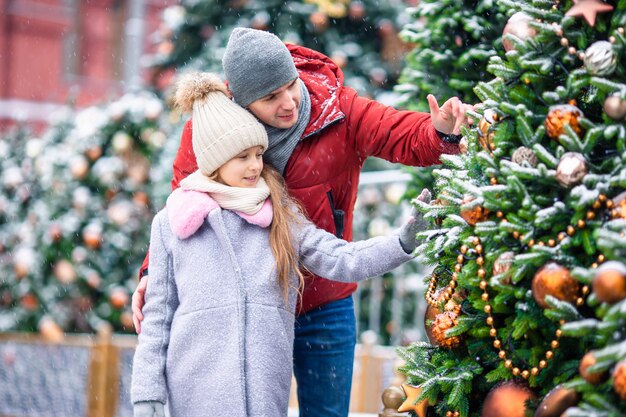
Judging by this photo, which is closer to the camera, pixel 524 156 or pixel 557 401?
pixel 557 401

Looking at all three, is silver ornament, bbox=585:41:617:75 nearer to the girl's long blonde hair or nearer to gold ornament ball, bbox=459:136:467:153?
gold ornament ball, bbox=459:136:467:153

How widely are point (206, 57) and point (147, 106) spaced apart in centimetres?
65

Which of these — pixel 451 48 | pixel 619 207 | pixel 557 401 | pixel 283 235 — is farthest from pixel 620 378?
pixel 451 48

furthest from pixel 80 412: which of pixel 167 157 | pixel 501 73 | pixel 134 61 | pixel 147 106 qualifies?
pixel 134 61

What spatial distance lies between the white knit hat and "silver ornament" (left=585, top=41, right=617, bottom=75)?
1086mm

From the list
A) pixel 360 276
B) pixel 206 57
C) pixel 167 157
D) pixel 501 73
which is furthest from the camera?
pixel 206 57

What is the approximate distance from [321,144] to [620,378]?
55.4 inches

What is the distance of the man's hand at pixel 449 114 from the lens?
267cm

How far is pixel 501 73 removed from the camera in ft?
7.55

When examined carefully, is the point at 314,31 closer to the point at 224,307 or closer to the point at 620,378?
the point at 224,307

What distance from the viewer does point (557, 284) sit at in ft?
6.56

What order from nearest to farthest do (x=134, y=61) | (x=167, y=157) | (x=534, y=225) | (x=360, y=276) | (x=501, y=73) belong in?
(x=534, y=225) → (x=501, y=73) → (x=360, y=276) → (x=167, y=157) → (x=134, y=61)

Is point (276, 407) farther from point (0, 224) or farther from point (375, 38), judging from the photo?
point (0, 224)

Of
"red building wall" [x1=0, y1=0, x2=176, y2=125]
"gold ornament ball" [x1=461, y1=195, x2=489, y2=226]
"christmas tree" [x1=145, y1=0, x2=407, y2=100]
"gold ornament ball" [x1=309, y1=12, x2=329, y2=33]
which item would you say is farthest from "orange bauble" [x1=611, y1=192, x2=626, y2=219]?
"red building wall" [x1=0, y1=0, x2=176, y2=125]
